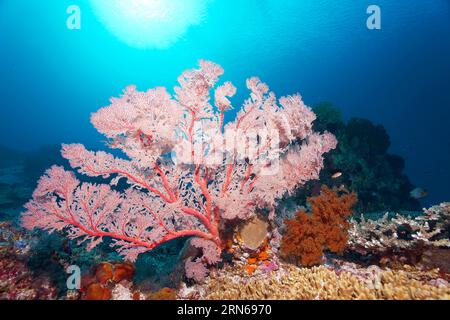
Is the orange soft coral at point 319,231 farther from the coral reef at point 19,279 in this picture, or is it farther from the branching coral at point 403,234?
the coral reef at point 19,279

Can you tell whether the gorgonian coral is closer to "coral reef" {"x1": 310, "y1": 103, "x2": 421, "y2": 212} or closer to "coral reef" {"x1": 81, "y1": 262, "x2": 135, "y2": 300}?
"coral reef" {"x1": 81, "y1": 262, "x2": 135, "y2": 300}

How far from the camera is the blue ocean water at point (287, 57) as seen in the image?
54781 mm

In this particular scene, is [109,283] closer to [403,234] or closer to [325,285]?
[325,285]

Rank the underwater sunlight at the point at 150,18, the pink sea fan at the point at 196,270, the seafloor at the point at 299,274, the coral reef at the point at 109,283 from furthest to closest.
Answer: the underwater sunlight at the point at 150,18 < the pink sea fan at the point at 196,270 < the coral reef at the point at 109,283 < the seafloor at the point at 299,274

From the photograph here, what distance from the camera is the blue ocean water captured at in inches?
2157

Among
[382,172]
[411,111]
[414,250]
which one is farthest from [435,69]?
[414,250]

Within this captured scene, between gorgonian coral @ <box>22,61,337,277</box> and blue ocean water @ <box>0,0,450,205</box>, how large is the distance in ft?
180

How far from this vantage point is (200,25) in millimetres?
69875

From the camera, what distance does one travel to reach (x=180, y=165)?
483 centimetres

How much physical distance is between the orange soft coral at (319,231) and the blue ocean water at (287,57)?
55044 millimetres

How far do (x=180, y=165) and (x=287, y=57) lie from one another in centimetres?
8517

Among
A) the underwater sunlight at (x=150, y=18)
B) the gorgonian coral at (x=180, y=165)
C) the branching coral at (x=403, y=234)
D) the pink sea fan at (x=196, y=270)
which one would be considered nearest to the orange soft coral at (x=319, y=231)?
the branching coral at (x=403, y=234)

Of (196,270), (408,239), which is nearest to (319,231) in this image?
(408,239)
